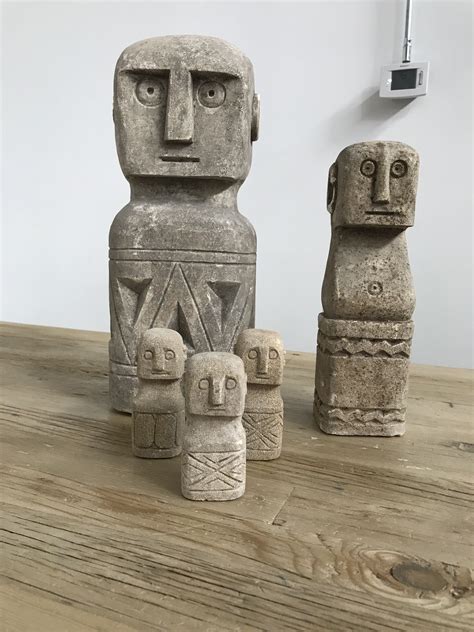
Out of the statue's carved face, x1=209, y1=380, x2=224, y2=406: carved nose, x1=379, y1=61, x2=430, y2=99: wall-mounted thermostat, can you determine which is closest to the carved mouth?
the statue's carved face

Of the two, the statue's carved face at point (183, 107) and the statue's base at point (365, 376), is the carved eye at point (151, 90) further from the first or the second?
the statue's base at point (365, 376)

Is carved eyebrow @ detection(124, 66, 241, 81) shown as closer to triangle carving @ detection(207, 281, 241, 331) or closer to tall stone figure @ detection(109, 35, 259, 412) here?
tall stone figure @ detection(109, 35, 259, 412)

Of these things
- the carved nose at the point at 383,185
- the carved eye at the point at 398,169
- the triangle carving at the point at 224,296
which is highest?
the carved eye at the point at 398,169

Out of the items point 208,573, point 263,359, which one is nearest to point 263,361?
point 263,359

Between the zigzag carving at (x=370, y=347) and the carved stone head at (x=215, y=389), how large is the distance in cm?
42

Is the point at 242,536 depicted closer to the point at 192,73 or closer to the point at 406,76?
the point at 192,73

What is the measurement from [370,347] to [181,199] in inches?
26.6

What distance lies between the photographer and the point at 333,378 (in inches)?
55.9

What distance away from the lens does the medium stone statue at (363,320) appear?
139 cm

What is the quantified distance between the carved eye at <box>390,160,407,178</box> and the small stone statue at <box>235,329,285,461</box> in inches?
19.0

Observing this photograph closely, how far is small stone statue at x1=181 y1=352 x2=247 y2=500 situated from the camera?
41.7 inches

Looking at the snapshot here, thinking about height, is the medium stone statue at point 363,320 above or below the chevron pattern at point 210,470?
above

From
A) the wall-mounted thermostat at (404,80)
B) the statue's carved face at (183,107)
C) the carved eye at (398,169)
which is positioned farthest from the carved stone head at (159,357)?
the wall-mounted thermostat at (404,80)

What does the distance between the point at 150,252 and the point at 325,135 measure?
1.50 meters
